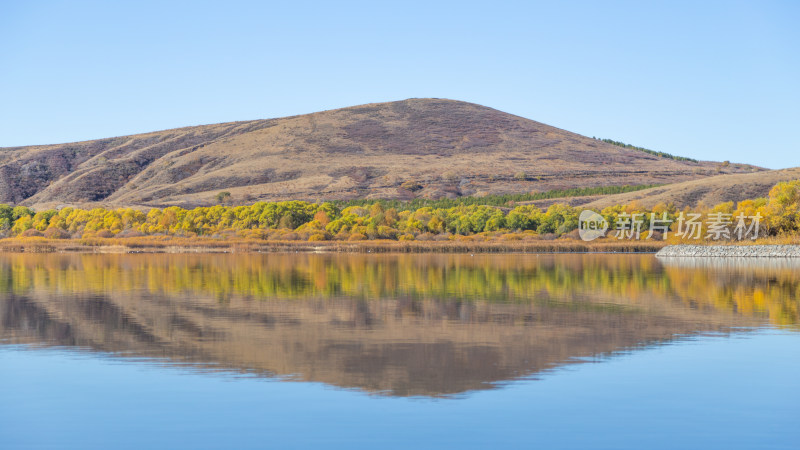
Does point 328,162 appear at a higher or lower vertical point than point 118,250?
higher

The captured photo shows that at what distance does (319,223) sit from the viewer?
76.4 metres

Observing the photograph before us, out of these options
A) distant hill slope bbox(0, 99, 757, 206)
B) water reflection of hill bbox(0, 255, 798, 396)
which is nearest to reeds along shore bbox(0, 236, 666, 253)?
water reflection of hill bbox(0, 255, 798, 396)

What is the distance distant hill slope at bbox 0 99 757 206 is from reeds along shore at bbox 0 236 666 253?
41.6 m

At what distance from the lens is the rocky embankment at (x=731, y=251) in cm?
4959

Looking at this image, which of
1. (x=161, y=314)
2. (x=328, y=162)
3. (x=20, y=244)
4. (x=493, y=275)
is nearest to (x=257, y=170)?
(x=328, y=162)

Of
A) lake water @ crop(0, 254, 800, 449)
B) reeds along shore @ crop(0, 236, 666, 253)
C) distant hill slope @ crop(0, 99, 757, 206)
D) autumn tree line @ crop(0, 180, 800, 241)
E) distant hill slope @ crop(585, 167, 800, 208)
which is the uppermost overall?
distant hill slope @ crop(0, 99, 757, 206)

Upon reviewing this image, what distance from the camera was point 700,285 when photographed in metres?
27.3

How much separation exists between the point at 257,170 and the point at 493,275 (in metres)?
105

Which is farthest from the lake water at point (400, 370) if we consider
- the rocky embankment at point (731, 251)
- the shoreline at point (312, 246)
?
the shoreline at point (312, 246)

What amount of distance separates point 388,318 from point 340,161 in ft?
395

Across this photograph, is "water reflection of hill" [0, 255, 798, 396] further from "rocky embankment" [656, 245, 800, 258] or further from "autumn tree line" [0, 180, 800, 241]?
"autumn tree line" [0, 180, 800, 241]

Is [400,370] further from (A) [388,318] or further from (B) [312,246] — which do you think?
(B) [312,246]

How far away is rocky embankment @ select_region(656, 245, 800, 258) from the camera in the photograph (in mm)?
49594

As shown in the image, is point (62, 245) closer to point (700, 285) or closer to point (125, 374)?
point (700, 285)
